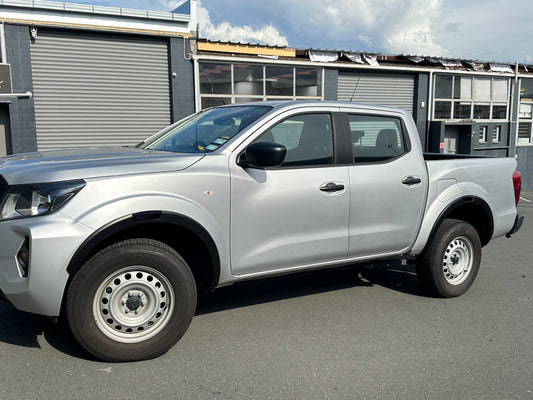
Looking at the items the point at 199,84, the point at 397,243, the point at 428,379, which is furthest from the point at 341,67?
the point at 428,379

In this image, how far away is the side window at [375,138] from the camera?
4.54m

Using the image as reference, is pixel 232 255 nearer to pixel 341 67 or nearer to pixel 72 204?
pixel 72 204

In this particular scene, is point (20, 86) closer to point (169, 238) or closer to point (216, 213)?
point (169, 238)

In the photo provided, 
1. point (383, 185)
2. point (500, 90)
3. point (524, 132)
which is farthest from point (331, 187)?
point (524, 132)

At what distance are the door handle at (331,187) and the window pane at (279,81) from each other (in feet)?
50.9

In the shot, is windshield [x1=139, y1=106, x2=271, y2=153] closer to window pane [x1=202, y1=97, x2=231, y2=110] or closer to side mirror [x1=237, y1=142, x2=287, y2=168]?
side mirror [x1=237, y1=142, x2=287, y2=168]

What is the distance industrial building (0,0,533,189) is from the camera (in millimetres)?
15289

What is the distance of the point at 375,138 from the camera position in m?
4.73

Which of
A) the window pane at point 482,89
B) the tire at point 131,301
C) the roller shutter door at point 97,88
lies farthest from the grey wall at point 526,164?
the tire at point 131,301

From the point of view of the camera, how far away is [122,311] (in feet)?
11.5

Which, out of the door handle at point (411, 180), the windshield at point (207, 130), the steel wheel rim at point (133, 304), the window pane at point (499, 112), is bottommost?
Result: the steel wheel rim at point (133, 304)

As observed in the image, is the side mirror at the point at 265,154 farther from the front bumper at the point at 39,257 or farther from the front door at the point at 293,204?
the front bumper at the point at 39,257

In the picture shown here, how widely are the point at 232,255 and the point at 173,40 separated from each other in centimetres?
1482

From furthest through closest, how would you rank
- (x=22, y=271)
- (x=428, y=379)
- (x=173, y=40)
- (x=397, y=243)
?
(x=173, y=40)
(x=397, y=243)
(x=428, y=379)
(x=22, y=271)
